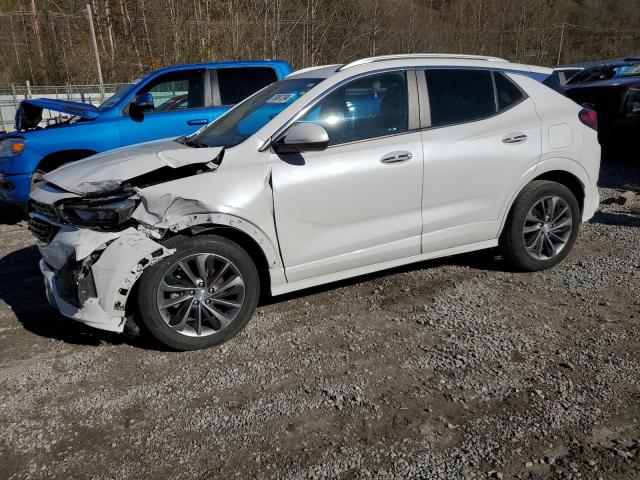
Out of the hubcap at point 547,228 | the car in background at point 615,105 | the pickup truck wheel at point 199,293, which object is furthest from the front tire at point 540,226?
the car in background at point 615,105

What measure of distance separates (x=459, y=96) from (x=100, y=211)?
285 centimetres

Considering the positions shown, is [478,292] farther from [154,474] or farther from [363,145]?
[154,474]

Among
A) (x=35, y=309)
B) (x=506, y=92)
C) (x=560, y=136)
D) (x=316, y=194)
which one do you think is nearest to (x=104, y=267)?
(x=316, y=194)

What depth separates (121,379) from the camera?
3.36m

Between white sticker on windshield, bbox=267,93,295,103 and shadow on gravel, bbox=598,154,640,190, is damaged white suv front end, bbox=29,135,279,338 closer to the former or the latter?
white sticker on windshield, bbox=267,93,295,103

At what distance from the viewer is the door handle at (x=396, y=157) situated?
3930 mm

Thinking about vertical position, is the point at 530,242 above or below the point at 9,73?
below

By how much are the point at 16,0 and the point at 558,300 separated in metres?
49.1

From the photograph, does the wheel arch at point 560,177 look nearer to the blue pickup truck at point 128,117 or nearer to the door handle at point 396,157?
the door handle at point 396,157

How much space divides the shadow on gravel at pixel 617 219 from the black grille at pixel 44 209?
5647 mm

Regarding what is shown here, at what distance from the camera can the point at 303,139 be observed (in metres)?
3.57

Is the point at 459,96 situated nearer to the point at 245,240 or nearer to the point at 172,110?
the point at 245,240

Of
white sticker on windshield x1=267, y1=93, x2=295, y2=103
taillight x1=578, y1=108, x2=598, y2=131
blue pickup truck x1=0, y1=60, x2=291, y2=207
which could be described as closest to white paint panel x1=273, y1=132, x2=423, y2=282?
white sticker on windshield x1=267, y1=93, x2=295, y2=103

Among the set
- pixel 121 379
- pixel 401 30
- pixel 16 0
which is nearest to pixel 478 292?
pixel 121 379
